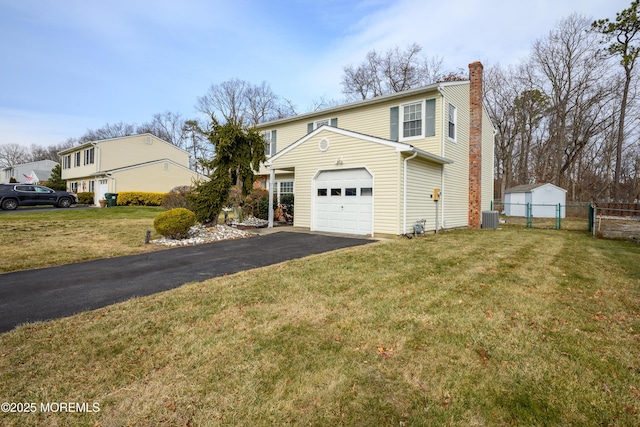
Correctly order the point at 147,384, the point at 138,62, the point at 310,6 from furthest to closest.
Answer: the point at 138,62
the point at 310,6
the point at 147,384

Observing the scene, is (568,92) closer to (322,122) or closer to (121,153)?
(322,122)

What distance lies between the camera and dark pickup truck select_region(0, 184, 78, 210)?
739 inches

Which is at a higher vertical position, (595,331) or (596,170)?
(596,170)

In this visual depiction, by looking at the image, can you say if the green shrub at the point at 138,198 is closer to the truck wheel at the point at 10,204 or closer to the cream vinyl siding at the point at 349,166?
the truck wheel at the point at 10,204

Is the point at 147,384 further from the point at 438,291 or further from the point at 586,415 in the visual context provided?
the point at 438,291

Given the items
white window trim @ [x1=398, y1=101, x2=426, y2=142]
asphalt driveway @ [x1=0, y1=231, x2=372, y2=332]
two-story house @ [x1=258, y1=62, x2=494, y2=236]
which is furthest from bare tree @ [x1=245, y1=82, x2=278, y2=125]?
asphalt driveway @ [x1=0, y1=231, x2=372, y2=332]

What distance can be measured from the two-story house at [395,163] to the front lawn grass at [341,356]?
19.2 ft

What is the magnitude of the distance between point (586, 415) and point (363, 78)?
A: 32965 mm

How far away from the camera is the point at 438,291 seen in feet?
16.1

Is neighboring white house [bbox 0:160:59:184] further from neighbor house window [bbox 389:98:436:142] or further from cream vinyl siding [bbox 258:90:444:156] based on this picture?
neighbor house window [bbox 389:98:436:142]

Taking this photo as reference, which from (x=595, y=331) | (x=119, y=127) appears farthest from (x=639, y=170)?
(x=119, y=127)

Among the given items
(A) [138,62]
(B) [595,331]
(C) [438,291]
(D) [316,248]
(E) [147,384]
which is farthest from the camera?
(A) [138,62]

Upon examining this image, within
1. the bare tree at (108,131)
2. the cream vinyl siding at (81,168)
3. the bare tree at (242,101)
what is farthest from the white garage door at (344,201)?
the bare tree at (108,131)

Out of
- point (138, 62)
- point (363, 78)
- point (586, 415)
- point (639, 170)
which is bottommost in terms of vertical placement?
point (586, 415)
